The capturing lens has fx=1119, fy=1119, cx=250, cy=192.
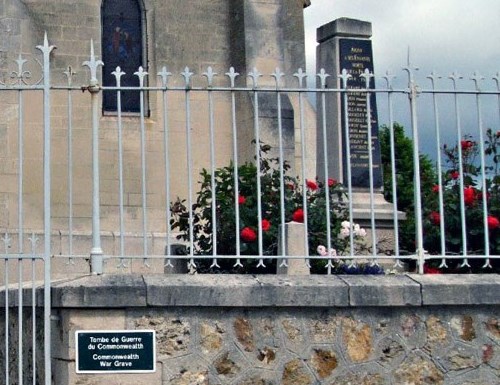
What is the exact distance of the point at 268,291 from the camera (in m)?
6.74

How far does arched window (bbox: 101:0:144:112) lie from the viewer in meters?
15.2

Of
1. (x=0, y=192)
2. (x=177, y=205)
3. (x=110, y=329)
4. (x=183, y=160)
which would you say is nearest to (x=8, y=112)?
(x=0, y=192)

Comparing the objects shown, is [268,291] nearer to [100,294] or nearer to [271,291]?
[271,291]

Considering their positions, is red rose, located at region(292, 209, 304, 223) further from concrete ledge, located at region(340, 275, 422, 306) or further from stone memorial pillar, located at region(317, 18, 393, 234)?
stone memorial pillar, located at region(317, 18, 393, 234)

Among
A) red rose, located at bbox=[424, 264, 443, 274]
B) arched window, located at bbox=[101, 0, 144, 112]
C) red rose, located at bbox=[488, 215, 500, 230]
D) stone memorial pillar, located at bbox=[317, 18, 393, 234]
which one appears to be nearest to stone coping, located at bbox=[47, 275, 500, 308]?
red rose, located at bbox=[424, 264, 443, 274]

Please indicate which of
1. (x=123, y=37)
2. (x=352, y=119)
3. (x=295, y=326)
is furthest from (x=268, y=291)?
(x=123, y=37)

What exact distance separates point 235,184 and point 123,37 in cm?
873

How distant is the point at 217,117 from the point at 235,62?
1080 millimetres

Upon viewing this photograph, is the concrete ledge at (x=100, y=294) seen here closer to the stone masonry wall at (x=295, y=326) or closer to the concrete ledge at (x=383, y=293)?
the stone masonry wall at (x=295, y=326)

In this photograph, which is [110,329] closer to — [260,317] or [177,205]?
[260,317]

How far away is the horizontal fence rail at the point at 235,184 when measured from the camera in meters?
7.07

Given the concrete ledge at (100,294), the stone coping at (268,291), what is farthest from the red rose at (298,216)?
the concrete ledge at (100,294)

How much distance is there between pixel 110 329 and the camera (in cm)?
661

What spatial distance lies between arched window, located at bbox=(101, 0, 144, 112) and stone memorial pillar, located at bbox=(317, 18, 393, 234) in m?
3.09
